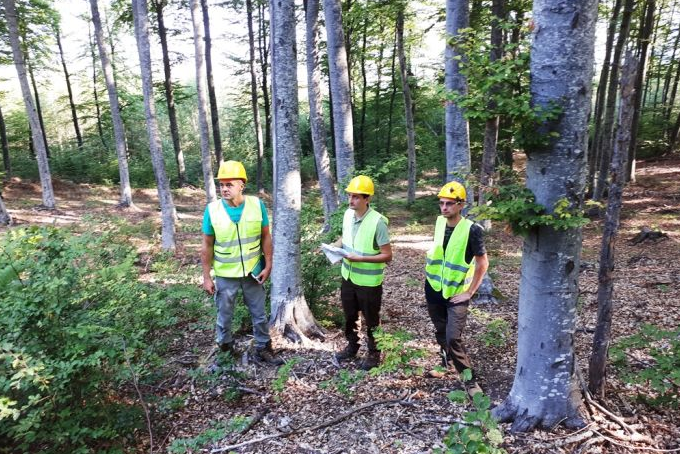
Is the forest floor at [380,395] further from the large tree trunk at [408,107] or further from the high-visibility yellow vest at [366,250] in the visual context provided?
the large tree trunk at [408,107]

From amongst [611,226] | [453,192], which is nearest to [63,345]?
[453,192]

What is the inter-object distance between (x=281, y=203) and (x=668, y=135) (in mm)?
26830

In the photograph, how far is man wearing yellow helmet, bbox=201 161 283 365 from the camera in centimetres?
439

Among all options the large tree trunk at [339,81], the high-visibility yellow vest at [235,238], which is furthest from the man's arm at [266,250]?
the large tree trunk at [339,81]

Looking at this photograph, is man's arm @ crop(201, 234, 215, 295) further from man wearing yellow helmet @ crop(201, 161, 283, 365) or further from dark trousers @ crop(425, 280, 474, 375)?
dark trousers @ crop(425, 280, 474, 375)

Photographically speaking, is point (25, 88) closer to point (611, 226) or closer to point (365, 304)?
point (365, 304)

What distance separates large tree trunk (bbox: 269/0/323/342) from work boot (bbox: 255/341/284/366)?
1.17ft

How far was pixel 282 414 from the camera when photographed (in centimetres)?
398

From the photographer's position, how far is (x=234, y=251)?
4.46 metres

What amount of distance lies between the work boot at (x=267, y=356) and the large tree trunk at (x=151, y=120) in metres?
7.51

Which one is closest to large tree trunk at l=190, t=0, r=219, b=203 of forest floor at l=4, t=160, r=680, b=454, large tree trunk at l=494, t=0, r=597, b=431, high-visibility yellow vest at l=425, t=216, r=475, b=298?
forest floor at l=4, t=160, r=680, b=454

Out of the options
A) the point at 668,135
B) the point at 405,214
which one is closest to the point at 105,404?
the point at 405,214

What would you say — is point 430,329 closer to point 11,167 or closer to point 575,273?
point 575,273

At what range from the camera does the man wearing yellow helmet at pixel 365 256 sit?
4.40 metres
